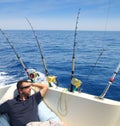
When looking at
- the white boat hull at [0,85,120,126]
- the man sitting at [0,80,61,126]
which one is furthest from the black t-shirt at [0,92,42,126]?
the white boat hull at [0,85,120,126]

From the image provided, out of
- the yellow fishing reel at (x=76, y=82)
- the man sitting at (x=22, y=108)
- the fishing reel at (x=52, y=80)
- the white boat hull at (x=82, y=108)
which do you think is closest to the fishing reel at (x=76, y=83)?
the yellow fishing reel at (x=76, y=82)

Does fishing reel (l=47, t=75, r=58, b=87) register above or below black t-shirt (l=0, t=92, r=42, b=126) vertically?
above

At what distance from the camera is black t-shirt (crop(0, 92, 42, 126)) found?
3246 millimetres

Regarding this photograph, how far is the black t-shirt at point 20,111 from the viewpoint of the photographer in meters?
3.25

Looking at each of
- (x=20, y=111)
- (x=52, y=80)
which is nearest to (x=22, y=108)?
(x=20, y=111)

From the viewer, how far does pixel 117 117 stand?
3014 millimetres

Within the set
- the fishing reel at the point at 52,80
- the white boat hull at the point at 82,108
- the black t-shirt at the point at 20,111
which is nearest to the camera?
the white boat hull at the point at 82,108

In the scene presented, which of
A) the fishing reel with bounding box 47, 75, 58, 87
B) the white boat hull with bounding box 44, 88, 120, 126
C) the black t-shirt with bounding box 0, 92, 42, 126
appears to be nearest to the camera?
the white boat hull with bounding box 44, 88, 120, 126

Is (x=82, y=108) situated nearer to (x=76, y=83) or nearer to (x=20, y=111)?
(x=76, y=83)

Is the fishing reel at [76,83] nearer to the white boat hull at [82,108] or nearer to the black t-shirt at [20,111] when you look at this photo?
the white boat hull at [82,108]

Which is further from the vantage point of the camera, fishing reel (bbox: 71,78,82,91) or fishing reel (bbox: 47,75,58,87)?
fishing reel (bbox: 47,75,58,87)

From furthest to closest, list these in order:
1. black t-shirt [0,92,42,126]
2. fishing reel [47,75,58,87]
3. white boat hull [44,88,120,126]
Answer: fishing reel [47,75,58,87] → black t-shirt [0,92,42,126] → white boat hull [44,88,120,126]

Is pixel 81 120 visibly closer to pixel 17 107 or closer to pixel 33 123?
pixel 33 123

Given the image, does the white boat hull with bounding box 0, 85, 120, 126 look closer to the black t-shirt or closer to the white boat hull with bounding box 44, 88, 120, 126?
the white boat hull with bounding box 44, 88, 120, 126
